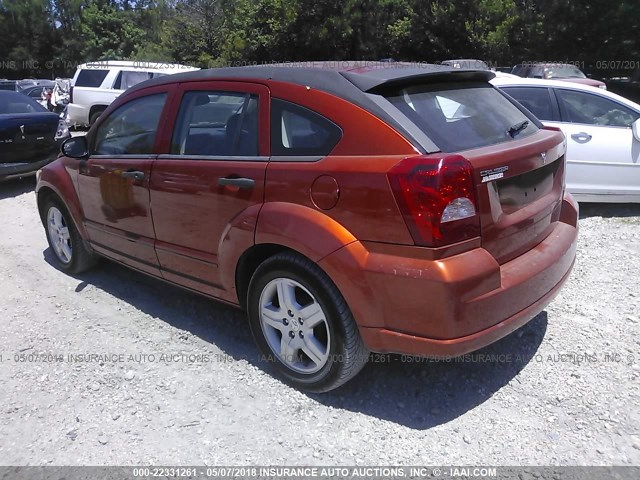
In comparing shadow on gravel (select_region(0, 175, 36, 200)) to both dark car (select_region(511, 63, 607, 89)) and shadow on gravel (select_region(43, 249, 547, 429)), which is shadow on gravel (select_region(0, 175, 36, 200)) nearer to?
shadow on gravel (select_region(43, 249, 547, 429))

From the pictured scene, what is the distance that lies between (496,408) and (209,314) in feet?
7.01

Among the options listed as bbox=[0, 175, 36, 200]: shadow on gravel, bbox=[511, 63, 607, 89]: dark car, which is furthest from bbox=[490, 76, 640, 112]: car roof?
bbox=[511, 63, 607, 89]: dark car

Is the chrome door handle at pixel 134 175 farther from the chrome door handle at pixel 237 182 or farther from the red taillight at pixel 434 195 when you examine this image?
Answer: the red taillight at pixel 434 195

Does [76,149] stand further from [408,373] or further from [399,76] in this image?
[408,373]

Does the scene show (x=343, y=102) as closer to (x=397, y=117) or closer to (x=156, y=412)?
(x=397, y=117)

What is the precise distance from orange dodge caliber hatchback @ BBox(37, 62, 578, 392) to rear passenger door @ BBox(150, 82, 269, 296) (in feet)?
0.04

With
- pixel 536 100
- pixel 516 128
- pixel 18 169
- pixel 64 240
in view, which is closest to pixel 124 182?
pixel 64 240

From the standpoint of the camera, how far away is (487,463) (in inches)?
103

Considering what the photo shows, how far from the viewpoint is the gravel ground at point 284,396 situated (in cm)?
274

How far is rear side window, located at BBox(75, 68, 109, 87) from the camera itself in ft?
46.1

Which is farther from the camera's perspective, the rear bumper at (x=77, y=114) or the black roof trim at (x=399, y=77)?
the rear bumper at (x=77, y=114)

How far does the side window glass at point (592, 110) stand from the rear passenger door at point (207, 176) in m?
4.38

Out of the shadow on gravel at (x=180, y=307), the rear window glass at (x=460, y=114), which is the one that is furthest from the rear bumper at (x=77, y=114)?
the rear window glass at (x=460, y=114)

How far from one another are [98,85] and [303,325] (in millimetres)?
12914
